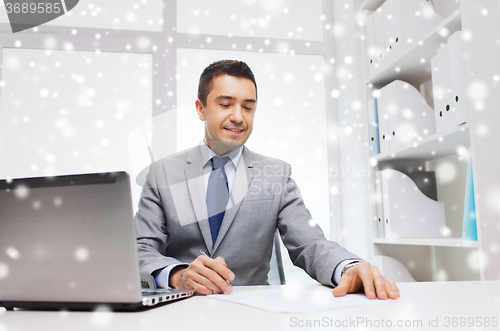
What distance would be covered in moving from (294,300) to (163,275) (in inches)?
14.0

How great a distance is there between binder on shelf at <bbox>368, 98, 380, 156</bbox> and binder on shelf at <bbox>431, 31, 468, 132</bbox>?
36cm

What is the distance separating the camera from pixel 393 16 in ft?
5.24

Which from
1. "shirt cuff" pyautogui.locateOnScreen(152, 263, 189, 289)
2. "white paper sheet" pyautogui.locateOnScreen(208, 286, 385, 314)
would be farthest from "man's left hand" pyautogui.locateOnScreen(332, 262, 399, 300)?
"shirt cuff" pyautogui.locateOnScreen(152, 263, 189, 289)

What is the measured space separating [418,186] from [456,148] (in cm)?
28

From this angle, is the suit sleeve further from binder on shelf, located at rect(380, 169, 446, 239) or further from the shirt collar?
binder on shelf, located at rect(380, 169, 446, 239)

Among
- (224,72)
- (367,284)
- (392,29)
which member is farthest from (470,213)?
(224,72)

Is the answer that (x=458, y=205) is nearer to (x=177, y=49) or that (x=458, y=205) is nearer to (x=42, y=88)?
(x=177, y=49)

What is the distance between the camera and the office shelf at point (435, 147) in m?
1.23

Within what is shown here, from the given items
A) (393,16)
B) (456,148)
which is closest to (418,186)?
(456,148)

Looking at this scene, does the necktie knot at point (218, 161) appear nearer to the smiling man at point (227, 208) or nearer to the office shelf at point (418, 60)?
the smiling man at point (227, 208)

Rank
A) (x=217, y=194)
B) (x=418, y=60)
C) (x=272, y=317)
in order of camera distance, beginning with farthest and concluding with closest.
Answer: (x=418, y=60)
(x=217, y=194)
(x=272, y=317)

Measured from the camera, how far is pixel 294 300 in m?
0.65

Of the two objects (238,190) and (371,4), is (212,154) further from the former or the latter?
(371,4)

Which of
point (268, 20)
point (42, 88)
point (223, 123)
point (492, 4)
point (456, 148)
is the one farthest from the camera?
point (268, 20)
